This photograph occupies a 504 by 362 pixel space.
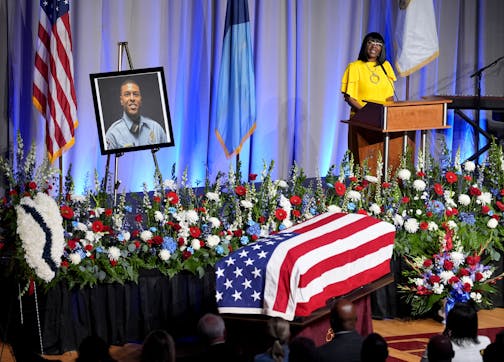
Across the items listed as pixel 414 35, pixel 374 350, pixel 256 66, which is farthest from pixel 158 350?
pixel 414 35

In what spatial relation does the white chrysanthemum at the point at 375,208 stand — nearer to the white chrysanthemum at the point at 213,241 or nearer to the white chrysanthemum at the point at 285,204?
the white chrysanthemum at the point at 285,204

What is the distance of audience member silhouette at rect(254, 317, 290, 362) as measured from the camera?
14.1ft

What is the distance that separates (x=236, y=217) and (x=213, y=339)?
2.57 m

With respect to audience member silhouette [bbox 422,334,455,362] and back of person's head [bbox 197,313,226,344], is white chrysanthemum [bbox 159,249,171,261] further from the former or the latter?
audience member silhouette [bbox 422,334,455,362]

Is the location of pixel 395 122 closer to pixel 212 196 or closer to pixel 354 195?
pixel 354 195

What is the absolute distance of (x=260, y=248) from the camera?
5.45 m

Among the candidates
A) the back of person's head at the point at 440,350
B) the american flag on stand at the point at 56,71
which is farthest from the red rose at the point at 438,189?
the back of person's head at the point at 440,350

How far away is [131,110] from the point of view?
754cm

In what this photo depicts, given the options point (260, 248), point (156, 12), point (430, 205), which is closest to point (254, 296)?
point (260, 248)

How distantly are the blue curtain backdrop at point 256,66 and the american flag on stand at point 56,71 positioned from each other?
4.00 ft

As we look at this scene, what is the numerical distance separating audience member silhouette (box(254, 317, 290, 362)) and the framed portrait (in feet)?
10.6

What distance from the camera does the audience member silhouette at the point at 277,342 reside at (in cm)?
431

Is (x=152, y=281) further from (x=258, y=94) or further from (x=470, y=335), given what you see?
(x=258, y=94)

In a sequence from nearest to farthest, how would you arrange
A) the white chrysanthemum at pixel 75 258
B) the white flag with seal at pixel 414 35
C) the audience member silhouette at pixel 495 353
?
the audience member silhouette at pixel 495 353, the white chrysanthemum at pixel 75 258, the white flag with seal at pixel 414 35
